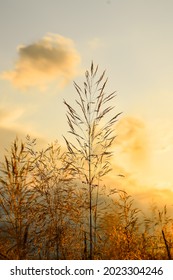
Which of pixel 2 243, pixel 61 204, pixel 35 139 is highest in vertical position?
pixel 35 139

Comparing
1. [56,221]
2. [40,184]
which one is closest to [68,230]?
[56,221]

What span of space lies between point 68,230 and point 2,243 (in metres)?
0.96

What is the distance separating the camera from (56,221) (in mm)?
6199

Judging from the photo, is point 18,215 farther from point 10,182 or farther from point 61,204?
point 61,204
